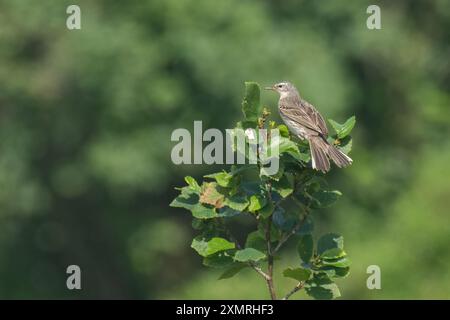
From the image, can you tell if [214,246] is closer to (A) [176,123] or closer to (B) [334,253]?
(B) [334,253]

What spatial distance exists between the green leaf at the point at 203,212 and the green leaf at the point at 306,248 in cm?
46

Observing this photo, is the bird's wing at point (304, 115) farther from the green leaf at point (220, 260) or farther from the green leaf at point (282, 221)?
the green leaf at point (220, 260)

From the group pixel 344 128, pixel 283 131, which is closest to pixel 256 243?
pixel 283 131

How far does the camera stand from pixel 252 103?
520cm

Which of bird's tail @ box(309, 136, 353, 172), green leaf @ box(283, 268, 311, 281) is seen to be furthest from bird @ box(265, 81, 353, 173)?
green leaf @ box(283, 268, 311, 281)

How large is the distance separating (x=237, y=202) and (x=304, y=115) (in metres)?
3.53

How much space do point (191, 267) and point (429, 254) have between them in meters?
8.31

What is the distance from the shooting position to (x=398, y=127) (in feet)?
89.1

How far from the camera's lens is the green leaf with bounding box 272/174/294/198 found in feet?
16.7

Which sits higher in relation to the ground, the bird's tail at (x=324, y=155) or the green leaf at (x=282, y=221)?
the bird's tail at (x=324, y=155)

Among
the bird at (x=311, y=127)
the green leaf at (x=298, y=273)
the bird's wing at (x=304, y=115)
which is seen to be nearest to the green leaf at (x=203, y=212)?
the green leaf at (x=298, y=273)

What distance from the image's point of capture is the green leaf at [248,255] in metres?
4.88

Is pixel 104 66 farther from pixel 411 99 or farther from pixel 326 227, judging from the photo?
pixel 411 99

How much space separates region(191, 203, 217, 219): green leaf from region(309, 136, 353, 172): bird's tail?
0.53 metres
